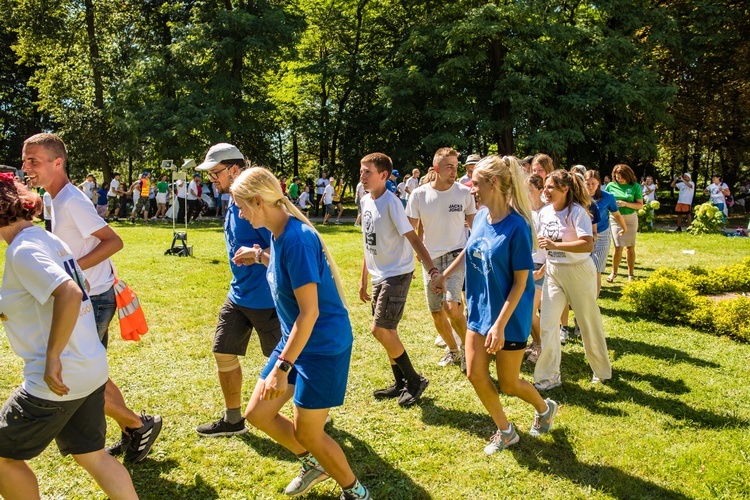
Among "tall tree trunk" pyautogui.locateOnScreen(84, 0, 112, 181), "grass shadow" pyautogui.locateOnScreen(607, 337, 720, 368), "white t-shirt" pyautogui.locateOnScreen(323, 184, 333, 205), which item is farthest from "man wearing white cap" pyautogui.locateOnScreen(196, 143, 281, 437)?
"tall tree trunk" pyautogui.locateOnScreen(84, 0, 112, 181)

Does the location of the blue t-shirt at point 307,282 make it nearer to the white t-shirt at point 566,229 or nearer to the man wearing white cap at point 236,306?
the man wearing white cap at point 236,306

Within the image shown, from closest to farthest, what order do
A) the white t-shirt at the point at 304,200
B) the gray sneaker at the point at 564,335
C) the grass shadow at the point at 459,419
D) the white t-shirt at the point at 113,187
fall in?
the grass shadow at the point at 459,419 → the gray sneaker at the point at 564,335 → the white t-shirt at the point at 113,187 → the white t-shirt at the point at 304,200

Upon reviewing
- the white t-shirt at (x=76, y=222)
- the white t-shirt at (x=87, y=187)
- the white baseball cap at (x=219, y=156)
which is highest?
the white t-shirt at (x=87, y=187)

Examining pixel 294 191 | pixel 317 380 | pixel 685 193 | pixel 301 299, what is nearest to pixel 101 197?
pixel 294 191

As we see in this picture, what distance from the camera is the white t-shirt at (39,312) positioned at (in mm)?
2465

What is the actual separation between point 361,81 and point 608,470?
2753 centimetres

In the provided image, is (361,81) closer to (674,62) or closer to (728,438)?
(674,62)

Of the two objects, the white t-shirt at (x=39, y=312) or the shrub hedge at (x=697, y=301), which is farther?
the shrub hedge at (x=697, y=301)

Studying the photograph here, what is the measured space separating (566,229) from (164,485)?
3.76m

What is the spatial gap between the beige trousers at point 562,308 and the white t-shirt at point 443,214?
98 cm

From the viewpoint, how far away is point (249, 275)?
405 centimetres

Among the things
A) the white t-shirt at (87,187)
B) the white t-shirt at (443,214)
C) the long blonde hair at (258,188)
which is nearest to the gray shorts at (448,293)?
the white t-shirt at (443,214)

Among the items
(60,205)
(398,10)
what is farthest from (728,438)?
(398,10)

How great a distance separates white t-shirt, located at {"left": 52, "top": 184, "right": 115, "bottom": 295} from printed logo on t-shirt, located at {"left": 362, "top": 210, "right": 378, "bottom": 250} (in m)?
2.14
